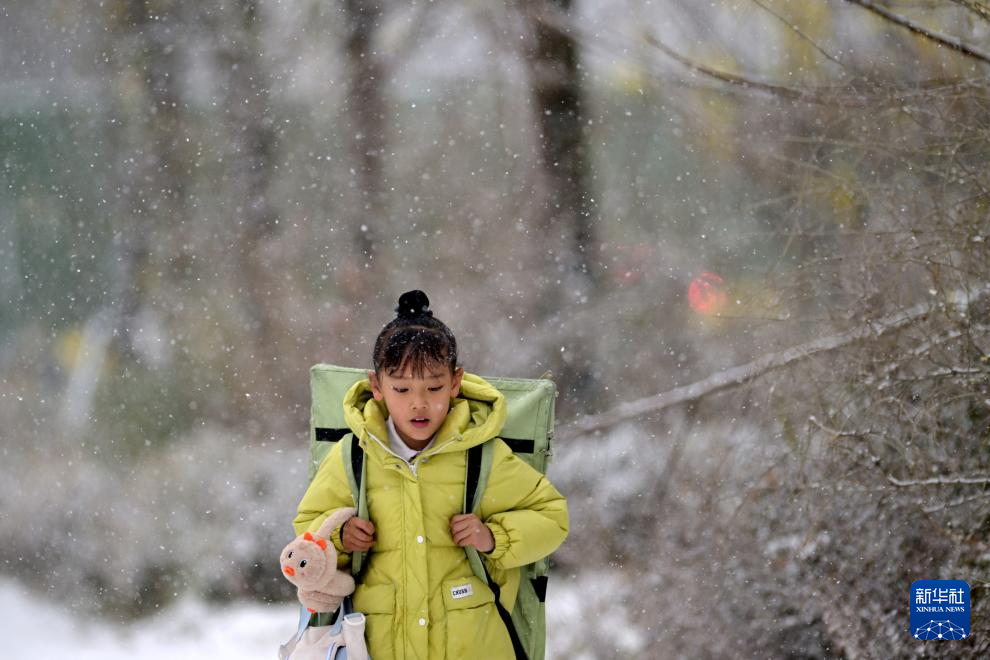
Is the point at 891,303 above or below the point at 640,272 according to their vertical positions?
below

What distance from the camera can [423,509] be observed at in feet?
7.17

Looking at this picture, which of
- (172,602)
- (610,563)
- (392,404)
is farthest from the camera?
(172,602)

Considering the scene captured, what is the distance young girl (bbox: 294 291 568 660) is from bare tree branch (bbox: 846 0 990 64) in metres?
3.43

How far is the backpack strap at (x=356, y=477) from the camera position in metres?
2.20

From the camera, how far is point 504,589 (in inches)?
92.0

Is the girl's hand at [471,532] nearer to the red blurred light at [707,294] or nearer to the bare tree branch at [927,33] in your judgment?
the red blurred light at [707,294]

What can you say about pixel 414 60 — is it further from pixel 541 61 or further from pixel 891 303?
pixel 891 303

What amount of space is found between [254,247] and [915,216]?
11.8 feet

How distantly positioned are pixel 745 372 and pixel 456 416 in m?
3.19

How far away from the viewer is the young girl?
7.11 ft

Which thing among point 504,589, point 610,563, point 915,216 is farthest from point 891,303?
point 504,589

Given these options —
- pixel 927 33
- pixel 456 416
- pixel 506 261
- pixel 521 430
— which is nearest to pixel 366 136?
pixel 506 261

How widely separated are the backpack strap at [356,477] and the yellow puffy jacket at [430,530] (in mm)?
16

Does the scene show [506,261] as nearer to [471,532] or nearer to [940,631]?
[940,631]
